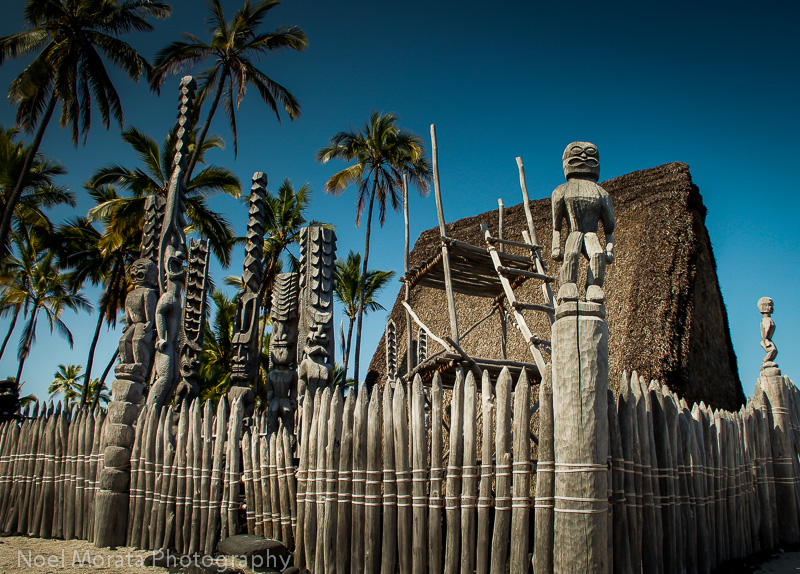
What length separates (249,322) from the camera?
9773mm

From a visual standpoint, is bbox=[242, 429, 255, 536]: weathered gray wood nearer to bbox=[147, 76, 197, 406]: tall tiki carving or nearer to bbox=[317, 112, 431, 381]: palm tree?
bbox=[147, 76, 197, 406]: tall tiki carving

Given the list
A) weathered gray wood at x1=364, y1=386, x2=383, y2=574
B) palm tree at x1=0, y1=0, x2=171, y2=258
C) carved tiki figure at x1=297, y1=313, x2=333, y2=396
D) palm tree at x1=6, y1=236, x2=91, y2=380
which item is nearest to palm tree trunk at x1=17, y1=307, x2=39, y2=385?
palm tree at x1=6, y1=236, x2=91, y2=380

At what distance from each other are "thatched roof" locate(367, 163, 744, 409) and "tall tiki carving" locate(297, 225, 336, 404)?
11.4 ft

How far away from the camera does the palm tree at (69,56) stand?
547 inches

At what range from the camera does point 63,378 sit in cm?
4662

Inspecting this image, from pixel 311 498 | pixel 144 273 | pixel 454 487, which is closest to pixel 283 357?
pixel 144 273

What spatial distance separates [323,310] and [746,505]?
5898 millimetres

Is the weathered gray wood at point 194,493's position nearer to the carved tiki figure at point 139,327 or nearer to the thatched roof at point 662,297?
the carved tiki figure at point 139,327

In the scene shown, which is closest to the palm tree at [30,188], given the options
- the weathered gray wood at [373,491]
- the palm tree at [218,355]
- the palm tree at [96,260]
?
the palm tree at [96,260]

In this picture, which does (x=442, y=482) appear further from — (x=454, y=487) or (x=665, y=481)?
(x=665, y=481)

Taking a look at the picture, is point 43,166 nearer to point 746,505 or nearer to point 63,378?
point 746,505

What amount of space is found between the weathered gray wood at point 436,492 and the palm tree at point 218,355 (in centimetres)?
1958

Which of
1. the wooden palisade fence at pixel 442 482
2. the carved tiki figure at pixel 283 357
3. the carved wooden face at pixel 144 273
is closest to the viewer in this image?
the wooden palisade fence at pixel 442 482

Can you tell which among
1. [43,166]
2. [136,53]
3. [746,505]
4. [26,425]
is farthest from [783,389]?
[43,166]
